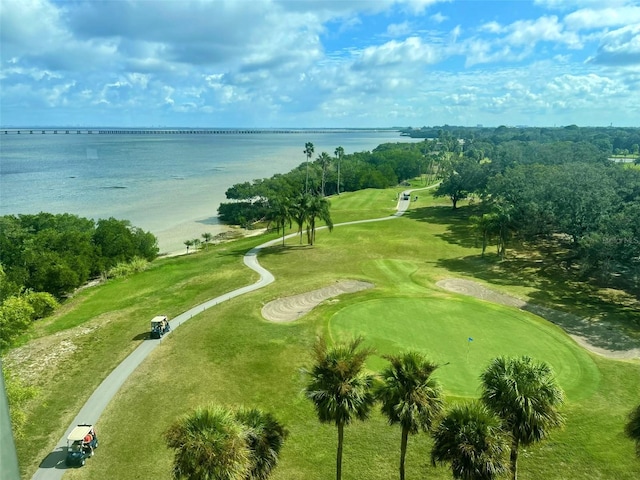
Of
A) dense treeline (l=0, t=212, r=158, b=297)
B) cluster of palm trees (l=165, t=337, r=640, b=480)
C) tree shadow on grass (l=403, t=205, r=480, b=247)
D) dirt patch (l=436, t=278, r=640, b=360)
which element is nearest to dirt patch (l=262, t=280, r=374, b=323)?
dirt patch (l=436, t=278, r=640, b=360)

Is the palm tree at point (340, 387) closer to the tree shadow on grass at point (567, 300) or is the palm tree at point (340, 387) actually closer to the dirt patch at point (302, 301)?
the dirt patch at point (302, 301)

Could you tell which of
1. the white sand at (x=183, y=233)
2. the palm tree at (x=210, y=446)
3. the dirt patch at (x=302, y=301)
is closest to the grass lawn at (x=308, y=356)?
the dirt patch at (x=302, y=301)

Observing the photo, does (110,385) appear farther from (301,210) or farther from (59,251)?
(301,210)

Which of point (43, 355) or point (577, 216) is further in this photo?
point (577, 216)

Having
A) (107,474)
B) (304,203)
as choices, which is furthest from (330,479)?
(304,203)

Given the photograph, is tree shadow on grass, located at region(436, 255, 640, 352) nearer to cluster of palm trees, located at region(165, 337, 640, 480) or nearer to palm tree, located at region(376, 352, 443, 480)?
cluster of palm trees, located at region(165, 337, 640, 480)

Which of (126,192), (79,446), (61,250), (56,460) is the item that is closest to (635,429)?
(79,446)
